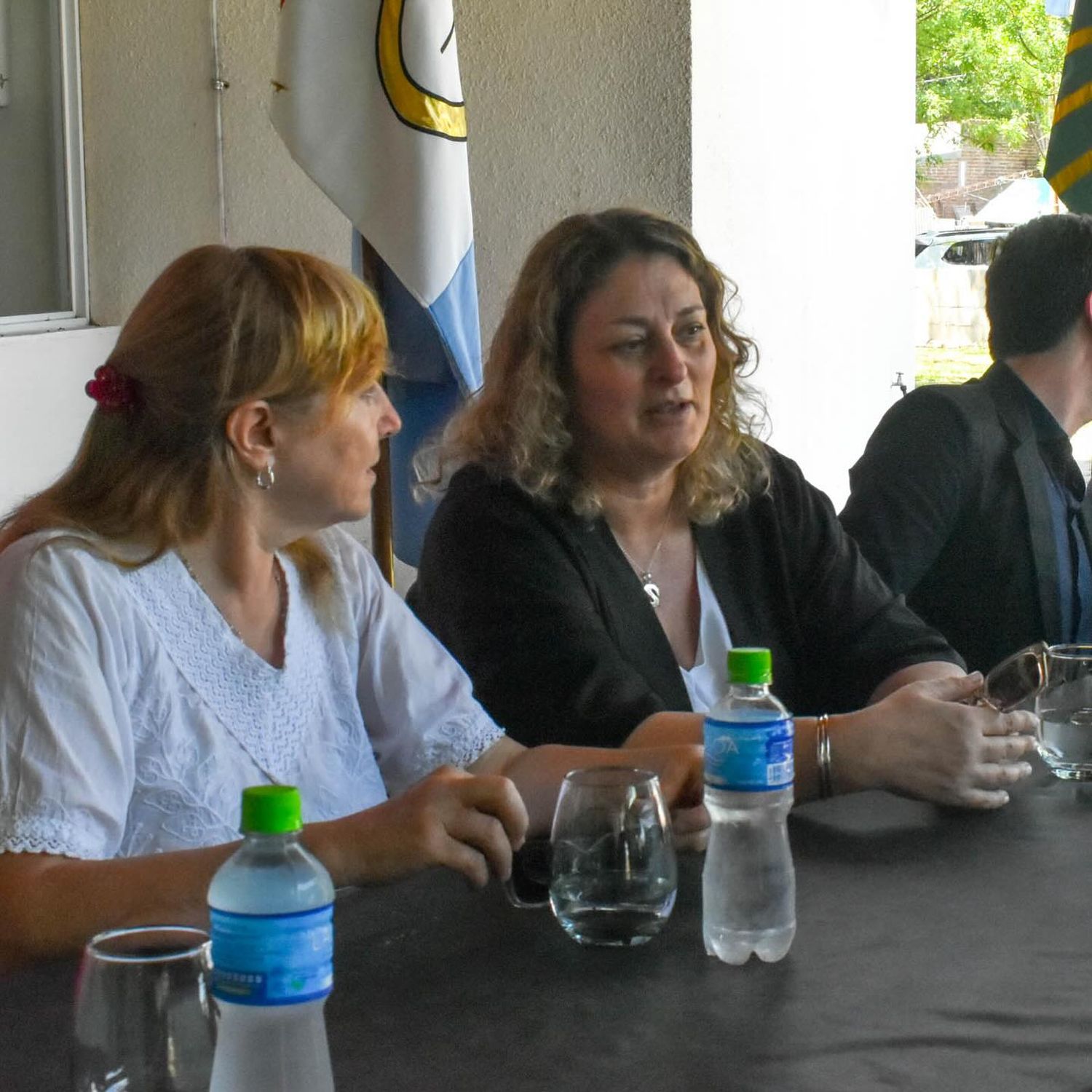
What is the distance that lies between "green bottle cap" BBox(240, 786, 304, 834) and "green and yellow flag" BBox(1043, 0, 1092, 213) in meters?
2.79

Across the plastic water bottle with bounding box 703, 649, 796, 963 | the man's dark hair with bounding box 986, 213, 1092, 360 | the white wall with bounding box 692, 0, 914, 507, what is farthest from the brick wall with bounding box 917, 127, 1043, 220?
the plastic water bottle with bounding box 703, 649, 796, 963

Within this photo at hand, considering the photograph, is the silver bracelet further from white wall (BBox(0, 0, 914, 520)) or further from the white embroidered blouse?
white wall (BBox(0, 0, 914, 520))

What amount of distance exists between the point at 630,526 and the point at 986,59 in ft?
48.5

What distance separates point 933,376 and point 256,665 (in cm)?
1349

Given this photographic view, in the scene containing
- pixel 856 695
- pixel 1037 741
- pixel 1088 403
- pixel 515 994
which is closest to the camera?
pixel 515 994

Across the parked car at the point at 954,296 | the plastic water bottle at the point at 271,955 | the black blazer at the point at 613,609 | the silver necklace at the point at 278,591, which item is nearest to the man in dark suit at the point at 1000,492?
the black blazer at the point at 613,609

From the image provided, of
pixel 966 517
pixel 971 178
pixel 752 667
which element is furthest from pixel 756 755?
pixel 971 178

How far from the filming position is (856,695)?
222 centimetres

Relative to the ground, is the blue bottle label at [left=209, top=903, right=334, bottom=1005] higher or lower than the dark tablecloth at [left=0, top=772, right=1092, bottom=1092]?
higher

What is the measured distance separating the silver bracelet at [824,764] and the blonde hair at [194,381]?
24.3 inches

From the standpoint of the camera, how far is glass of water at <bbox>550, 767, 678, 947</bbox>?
46.9 inches

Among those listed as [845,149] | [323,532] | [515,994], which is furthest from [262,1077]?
[845,149]

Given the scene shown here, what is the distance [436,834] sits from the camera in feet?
4.17

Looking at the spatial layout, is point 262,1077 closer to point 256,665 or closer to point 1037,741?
point 256,665
